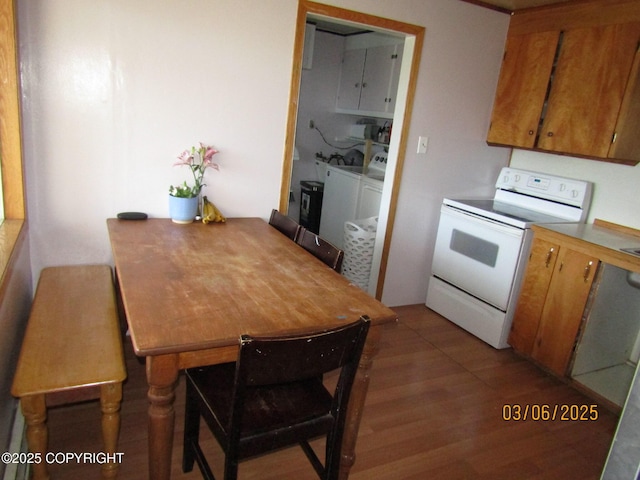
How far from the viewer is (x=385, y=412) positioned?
7.23 ft

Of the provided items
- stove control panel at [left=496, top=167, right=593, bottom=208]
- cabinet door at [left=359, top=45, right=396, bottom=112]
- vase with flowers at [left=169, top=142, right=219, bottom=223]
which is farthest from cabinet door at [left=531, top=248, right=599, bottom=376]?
cabinet door at [left=359, top=45, right=396, bottom=112]

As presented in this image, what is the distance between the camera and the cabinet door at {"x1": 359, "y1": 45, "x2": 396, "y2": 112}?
4.08m

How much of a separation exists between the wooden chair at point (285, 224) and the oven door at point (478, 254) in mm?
1347

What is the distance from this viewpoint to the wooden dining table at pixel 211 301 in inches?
50.3

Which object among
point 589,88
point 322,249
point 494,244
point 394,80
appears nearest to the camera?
point 322,249

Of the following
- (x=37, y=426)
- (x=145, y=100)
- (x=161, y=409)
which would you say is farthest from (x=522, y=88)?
(x=37, y=426)

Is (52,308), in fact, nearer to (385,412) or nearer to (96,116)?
(96,116)

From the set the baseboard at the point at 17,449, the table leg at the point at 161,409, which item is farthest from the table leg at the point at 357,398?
the baseboard at the point at 17,449

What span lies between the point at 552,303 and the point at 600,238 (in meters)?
0.46

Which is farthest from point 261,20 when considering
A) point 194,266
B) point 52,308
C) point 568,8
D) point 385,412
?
point 385,412

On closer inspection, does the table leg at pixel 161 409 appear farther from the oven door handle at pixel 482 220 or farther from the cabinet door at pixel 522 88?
the cabinet door at pixel 522 88

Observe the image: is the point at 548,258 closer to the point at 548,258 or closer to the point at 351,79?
the point at 548,258

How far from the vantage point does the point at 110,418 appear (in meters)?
1.49

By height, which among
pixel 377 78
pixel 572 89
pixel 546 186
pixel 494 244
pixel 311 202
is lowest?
pixel 311 202
